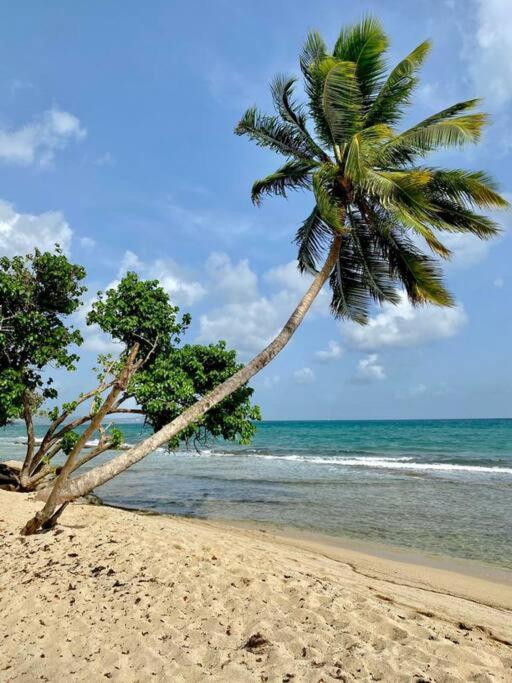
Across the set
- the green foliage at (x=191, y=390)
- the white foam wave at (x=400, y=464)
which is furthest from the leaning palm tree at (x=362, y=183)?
the white foam wave at (x=400, y=464)

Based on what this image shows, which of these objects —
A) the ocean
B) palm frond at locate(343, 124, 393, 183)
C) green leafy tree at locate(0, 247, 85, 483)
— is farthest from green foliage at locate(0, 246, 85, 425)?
palm frond at locate(343, 124, 393, 183)

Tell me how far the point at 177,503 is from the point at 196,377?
5379 mm

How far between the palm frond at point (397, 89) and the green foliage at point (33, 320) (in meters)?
9.39

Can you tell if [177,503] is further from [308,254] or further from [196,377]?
[308,254]

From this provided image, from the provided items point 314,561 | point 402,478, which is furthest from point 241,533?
point 402,478

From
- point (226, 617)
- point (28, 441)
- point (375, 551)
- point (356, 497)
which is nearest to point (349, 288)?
point (375, 551)

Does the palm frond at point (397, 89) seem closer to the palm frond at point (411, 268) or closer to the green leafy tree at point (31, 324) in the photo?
the palm frond at point (411, 268)

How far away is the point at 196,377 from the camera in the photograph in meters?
13.8

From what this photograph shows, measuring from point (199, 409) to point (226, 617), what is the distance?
4.66 metres

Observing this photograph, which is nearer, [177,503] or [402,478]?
[177,503]

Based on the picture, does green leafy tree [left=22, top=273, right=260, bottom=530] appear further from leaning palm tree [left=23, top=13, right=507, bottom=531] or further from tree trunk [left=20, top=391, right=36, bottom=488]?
leaning palm tree [left=23, top=13, right=507, bottom=531]

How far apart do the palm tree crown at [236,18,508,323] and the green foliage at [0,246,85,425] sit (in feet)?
20.9

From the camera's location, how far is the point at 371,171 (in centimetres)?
973

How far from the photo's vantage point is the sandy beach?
3.99 meters
